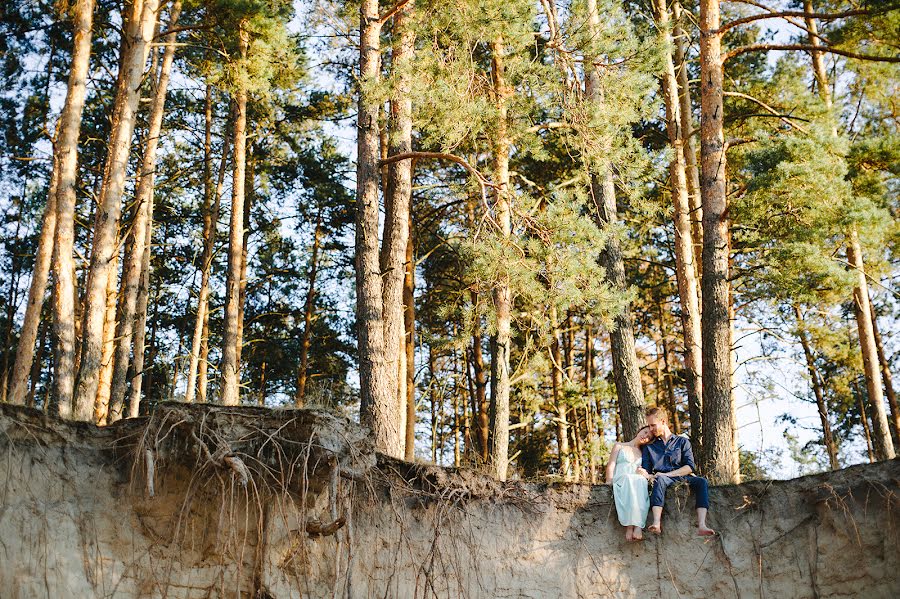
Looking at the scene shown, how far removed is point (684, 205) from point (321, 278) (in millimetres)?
11524

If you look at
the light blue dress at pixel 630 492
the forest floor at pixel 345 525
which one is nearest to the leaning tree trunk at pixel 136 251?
the forest floor at pixel 345 525

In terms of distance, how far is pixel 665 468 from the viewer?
8.51 metres

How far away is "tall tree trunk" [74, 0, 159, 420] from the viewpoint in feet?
36.6

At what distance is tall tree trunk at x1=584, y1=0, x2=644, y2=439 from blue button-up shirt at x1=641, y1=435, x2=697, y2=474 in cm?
416

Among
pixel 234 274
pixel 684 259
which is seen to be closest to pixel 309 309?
pixel 234 274

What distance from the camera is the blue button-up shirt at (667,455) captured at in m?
8.45

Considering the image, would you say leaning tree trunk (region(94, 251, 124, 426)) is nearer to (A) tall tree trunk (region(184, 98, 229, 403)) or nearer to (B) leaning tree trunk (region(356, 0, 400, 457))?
(A) tall tree trunk (region(184, 98, 229, 403))

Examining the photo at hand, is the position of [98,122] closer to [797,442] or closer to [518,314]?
[518,314]

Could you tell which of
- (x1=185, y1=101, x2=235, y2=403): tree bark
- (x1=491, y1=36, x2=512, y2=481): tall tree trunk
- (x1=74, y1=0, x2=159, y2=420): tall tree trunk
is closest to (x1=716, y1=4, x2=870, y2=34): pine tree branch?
(x1=491, y1=36, x2=512, y2=481): tall tree trunk

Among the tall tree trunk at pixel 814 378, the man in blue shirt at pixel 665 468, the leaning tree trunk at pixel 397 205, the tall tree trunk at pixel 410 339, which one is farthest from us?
the tall tree trunk at pixel 814 378

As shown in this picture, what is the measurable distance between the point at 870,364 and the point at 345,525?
12392 millimetres

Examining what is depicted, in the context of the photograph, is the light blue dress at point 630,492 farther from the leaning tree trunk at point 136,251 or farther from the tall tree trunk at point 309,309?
the tall tree trunk at point 309,309

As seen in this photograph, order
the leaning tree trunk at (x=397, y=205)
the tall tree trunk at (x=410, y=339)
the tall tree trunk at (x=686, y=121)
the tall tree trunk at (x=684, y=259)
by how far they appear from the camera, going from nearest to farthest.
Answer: the leaning tree trunk at (x=397, y=205) → the tall tree trunk at (x=684, y=259) → the tall tree trunk at (x=686, y=121) → the tall tree trunk at (x=410, y=339)

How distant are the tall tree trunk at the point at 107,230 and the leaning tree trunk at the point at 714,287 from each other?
8.49m
